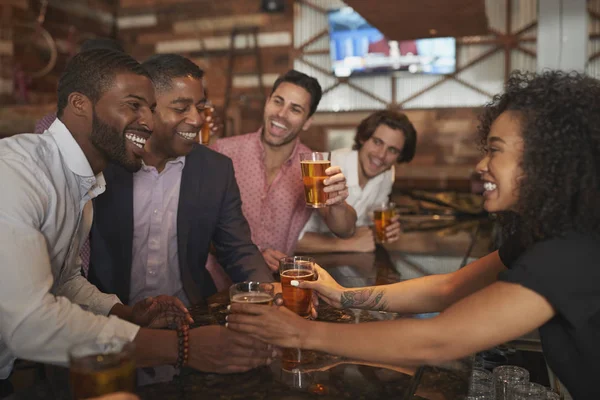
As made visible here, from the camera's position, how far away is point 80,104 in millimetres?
1655

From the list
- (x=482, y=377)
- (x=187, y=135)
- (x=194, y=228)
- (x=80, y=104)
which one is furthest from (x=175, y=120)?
(x=482, y=377)

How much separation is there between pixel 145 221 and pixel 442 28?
7.61 feet

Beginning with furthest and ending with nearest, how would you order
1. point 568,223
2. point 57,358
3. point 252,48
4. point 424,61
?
point 252,48
point 424,61
point 568,223
point 57,358

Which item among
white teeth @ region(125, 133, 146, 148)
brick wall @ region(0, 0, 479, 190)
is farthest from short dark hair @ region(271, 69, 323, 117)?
brick wall @ region(0, 0, 479, 190)

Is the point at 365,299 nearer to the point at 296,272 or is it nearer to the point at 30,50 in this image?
the point at 296,272

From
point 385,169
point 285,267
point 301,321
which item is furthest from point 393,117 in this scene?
point 301,321

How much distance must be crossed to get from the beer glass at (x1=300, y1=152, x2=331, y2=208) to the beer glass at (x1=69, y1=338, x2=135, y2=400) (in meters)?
1.42

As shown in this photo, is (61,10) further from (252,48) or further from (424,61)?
(424,61)

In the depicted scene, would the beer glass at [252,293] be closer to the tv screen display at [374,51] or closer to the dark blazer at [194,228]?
the dark blazer at [194,228]

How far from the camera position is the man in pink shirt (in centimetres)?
314

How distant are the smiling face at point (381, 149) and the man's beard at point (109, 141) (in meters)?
1.94

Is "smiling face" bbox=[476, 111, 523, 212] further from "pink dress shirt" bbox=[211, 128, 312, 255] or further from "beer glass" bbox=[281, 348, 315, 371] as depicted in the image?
"pink dress shirt" bbox=[211, 128, 312, 255]

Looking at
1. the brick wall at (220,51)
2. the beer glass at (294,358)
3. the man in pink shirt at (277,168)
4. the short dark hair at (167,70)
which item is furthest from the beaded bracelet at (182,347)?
the brick wall at (220,51)

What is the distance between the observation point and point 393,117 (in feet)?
11.3
